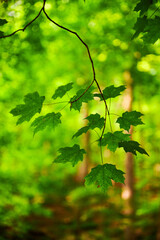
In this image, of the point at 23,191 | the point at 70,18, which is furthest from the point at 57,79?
the point at 23,191

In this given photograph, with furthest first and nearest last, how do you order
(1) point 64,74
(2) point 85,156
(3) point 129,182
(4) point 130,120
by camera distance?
1. (2) point 85,156
2. (1) point 64,74
3. (3) point 129,182
4. (4) point 130,120

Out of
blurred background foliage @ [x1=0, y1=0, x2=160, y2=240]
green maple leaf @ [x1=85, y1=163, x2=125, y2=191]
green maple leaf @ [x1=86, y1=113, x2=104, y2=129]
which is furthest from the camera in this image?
blurred background foliage @ [x1=0, y1=0, x2=160, y2=240]

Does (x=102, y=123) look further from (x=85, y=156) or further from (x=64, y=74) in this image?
(x=85, y=156)

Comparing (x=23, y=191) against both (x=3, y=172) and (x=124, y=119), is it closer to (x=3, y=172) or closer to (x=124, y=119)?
(x=3, y=172)

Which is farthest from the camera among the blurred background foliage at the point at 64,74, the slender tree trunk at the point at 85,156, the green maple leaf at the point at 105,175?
the slender tree trunk at the point at 85,156

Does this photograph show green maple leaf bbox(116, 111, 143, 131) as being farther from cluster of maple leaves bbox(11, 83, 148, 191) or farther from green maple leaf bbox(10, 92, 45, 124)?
green maple leaf bbox(10, 92, 45, 124)

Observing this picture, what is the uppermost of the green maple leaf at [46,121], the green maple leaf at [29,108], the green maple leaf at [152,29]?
the green maple leaf at [152,29]

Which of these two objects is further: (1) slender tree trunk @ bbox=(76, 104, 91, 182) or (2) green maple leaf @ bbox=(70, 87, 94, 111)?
(1) slender tree trunk @ bbox=(76, 104, 91, 182)

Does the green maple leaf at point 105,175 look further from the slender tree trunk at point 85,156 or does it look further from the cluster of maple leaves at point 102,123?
the slender tree trunk at point 85,156

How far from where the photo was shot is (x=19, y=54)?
288 cm

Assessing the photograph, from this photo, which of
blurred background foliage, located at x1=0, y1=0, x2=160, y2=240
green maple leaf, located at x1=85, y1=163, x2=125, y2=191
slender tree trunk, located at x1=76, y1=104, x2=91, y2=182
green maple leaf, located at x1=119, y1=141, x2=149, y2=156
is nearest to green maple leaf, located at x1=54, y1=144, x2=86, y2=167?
green maple leaf, located at x1=85, y1=163, x2=125, y2=191

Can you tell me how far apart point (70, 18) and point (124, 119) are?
405cm

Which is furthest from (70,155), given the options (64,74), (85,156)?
A: (85,156)

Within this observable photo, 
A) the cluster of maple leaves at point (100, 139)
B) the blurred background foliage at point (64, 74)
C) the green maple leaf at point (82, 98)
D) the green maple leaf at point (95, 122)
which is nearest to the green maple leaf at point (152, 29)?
the blurred background foliage at point (64, 74)
